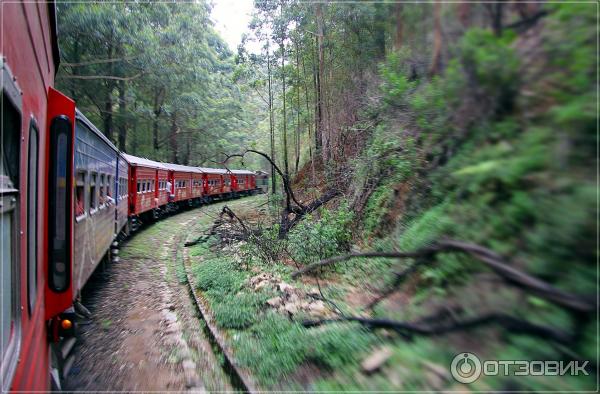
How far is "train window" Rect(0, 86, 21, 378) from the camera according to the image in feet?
6.92

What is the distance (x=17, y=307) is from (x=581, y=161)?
3594 millimetres

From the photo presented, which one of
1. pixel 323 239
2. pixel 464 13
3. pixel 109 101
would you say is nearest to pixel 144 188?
pixel 109 101

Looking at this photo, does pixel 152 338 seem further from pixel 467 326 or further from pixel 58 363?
pixel 467 326

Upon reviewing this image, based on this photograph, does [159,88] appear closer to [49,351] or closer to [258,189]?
[49,351]

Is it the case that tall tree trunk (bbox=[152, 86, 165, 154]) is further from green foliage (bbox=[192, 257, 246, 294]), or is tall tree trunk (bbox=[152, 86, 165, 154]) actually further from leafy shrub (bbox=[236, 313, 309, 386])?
leafy shrub (bbox=[236, 313, 309, 386])

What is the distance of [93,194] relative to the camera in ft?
19.7

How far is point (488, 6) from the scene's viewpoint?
315cm

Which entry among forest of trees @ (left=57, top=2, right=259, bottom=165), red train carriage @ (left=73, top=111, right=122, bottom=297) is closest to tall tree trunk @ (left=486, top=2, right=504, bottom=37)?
red train carriage @ (left=73, top=111, right=122, bottom=297)

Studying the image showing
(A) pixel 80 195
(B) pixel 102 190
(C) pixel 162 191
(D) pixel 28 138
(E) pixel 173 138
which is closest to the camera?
(D) pixel 28 138

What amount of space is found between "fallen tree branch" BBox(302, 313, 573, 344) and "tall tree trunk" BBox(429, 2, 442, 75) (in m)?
2.23

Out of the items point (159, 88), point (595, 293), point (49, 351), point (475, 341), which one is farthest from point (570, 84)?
point (159, 88)

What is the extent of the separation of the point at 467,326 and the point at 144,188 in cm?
1394

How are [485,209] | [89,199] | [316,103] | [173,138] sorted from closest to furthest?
[485,209] → [89,199] → [316,103] → [173,138]

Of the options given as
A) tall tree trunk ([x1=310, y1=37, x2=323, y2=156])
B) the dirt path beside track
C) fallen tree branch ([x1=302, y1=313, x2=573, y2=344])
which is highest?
tall tree trunk ([x1=310, y1=37, x2=323, y2=156])
